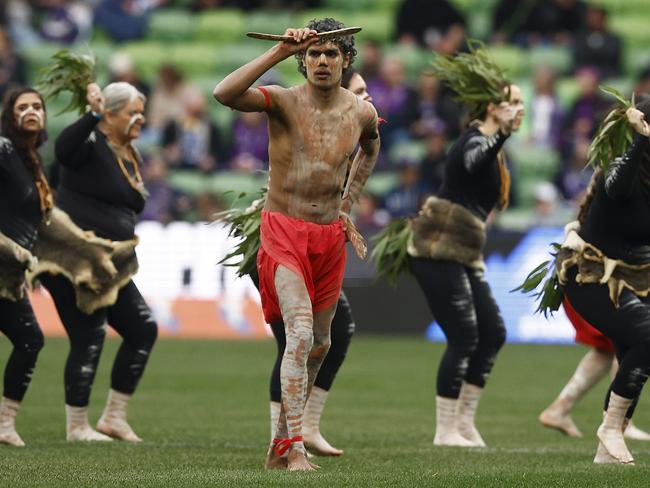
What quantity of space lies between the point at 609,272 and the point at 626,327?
12.6 inches

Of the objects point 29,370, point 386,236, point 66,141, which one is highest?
point 66,141

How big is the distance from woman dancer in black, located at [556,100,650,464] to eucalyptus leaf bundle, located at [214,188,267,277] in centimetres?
193

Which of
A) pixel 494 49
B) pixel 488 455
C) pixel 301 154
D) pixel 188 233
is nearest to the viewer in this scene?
pixel 301 154

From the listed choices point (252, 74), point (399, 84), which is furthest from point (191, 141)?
point (252, 74)

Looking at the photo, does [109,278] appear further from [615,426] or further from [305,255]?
[615,426]

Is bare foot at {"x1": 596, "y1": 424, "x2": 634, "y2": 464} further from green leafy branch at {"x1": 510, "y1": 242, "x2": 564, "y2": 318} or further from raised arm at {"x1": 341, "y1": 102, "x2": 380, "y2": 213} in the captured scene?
raised arm at {"x1": 341, "y1": 102, "x2": 380, "y2": 213}

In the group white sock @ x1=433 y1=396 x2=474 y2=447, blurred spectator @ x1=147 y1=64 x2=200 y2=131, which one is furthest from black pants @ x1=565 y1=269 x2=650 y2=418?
blurred spectator @ x1=147 y1=64 x2=200 y2=131

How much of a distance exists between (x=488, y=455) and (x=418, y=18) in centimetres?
1570

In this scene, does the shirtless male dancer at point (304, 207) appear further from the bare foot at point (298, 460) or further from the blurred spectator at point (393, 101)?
the blurred spectator at point (393, 101)

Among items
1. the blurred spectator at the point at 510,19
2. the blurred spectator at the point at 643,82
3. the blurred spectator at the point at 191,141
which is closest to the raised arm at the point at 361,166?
the blurred spectator at the point at 643,82

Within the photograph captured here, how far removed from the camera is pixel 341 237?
8242mm

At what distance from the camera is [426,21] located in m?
24.0

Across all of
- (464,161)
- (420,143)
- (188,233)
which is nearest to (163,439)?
(464,161)

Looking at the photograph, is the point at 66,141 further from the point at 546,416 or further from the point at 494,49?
the point at 494,49
